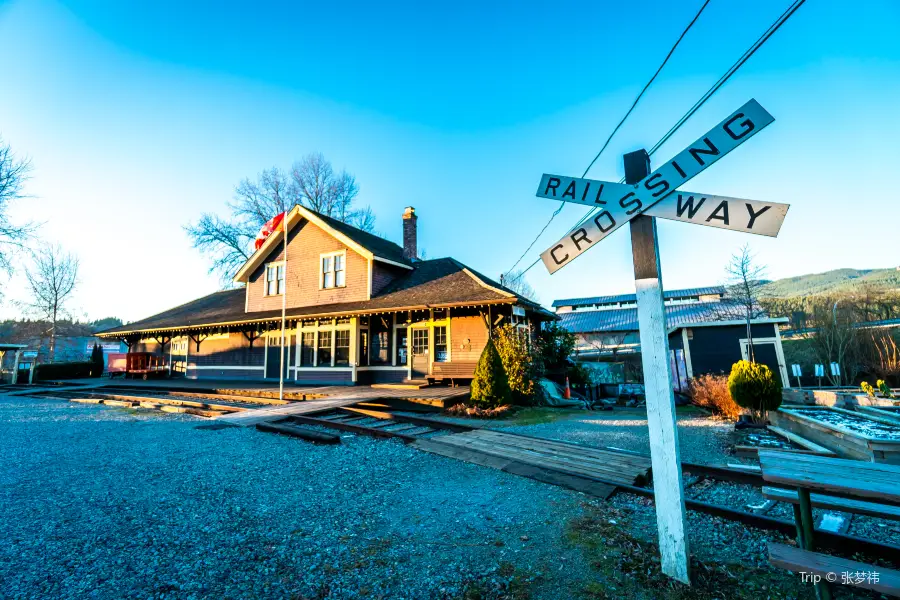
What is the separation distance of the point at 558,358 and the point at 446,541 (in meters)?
13.4

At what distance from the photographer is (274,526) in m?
3.57

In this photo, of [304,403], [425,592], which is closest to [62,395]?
[304,403]

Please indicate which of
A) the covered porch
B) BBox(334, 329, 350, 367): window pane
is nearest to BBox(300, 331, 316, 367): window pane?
the covered porch

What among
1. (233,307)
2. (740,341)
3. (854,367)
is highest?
(233,307)

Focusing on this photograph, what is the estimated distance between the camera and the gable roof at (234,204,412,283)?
17547 millimetres

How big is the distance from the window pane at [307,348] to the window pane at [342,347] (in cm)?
133

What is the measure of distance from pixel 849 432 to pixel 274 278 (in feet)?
68.2

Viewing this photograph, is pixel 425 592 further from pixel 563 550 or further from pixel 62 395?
pixel 62 395

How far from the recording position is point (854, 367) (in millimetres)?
21156

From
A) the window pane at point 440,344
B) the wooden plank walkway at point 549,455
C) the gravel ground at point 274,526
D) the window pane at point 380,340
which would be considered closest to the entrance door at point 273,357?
the window pane at point 380,340

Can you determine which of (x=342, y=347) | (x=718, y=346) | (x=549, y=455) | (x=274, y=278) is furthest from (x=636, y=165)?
(x=274, y=278)

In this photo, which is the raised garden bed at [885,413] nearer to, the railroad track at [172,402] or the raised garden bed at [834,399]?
the raised garden bed at [834,399]

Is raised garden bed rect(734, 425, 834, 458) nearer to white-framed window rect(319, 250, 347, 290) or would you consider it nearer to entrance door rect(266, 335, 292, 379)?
white-framed window rect(319, 250, 347, 290)

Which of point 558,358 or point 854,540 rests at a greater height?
point 558,358
